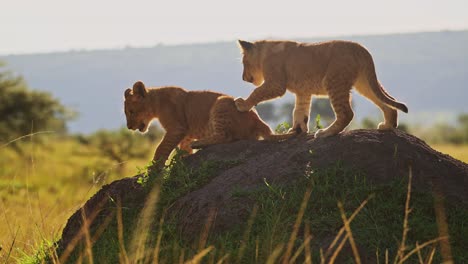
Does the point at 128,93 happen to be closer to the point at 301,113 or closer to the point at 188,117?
the point at 188,117

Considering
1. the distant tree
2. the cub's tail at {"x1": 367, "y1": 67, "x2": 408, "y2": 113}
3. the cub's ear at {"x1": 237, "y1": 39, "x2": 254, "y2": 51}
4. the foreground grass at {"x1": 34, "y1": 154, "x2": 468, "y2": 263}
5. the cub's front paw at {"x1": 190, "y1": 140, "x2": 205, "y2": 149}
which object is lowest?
the distant tree

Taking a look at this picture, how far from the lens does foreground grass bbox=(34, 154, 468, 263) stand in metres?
7.14

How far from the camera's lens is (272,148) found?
912 centimetres

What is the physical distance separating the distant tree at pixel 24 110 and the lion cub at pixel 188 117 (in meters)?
17.1

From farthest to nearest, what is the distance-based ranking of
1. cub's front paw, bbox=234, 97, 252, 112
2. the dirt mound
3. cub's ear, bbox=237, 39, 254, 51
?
cub's ear, bbox=237, 39, 254, 51
cub's front paw, bbox=234, 97, 252, 112
the dirt mound

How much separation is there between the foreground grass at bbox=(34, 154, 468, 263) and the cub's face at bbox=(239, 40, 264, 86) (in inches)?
104

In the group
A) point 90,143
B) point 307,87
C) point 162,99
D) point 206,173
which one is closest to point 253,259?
point 206,173

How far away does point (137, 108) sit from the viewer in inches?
420

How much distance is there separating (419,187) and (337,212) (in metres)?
0.99

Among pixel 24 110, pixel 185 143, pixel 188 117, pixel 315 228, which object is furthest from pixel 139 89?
pixel 24 110

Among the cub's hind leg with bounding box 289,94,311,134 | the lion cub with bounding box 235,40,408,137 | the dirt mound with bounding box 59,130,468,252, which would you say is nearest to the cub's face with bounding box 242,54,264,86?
the lion cub with bounding box 235,40,408,137

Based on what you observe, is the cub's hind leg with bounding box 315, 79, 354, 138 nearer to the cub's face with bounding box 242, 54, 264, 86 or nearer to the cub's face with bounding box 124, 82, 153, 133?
the cub's face with bounding box 242, 54, 264, 86

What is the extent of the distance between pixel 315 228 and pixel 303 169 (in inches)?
38.9

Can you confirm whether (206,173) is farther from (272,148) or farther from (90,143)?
(90,143)
